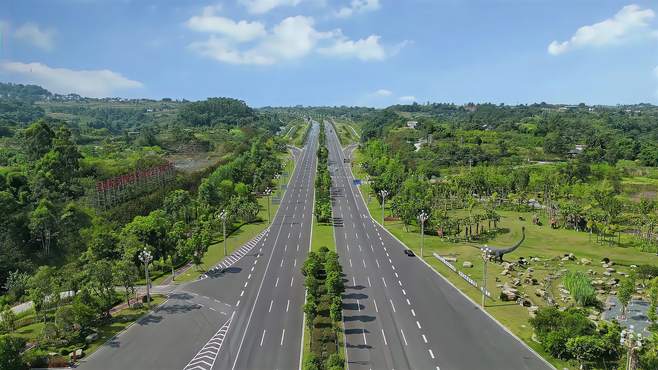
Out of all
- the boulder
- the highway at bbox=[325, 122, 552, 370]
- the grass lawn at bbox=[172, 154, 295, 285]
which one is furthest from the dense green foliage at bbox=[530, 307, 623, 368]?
the grass lawn at bbox=[172, 154, 295, 285]

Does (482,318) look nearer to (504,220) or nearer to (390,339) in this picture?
(390,339)

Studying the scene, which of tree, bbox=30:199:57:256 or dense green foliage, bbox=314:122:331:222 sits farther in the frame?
dense green foliage, bbox=314:122:331:222

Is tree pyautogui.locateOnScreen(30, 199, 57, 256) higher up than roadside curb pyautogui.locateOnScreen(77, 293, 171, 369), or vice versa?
tree pyautogui.locateOnScreen(30, 199, 57, 256)

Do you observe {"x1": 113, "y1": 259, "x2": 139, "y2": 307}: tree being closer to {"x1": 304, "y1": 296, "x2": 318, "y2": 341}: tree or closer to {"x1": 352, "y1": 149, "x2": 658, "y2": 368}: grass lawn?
{"x1": 304, "y1": 296, "x2": 318, "y2": 341}: tree

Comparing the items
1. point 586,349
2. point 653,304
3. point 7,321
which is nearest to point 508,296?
point 653,304

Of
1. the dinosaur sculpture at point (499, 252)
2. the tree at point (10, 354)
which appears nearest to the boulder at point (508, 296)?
the dinosaur sculpture at point (499, 252)

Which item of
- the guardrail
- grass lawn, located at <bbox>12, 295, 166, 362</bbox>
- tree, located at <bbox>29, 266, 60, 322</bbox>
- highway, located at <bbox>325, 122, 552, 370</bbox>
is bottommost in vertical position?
grass lawn, located at <bbox>12, 295, 166, 362</bbox>
